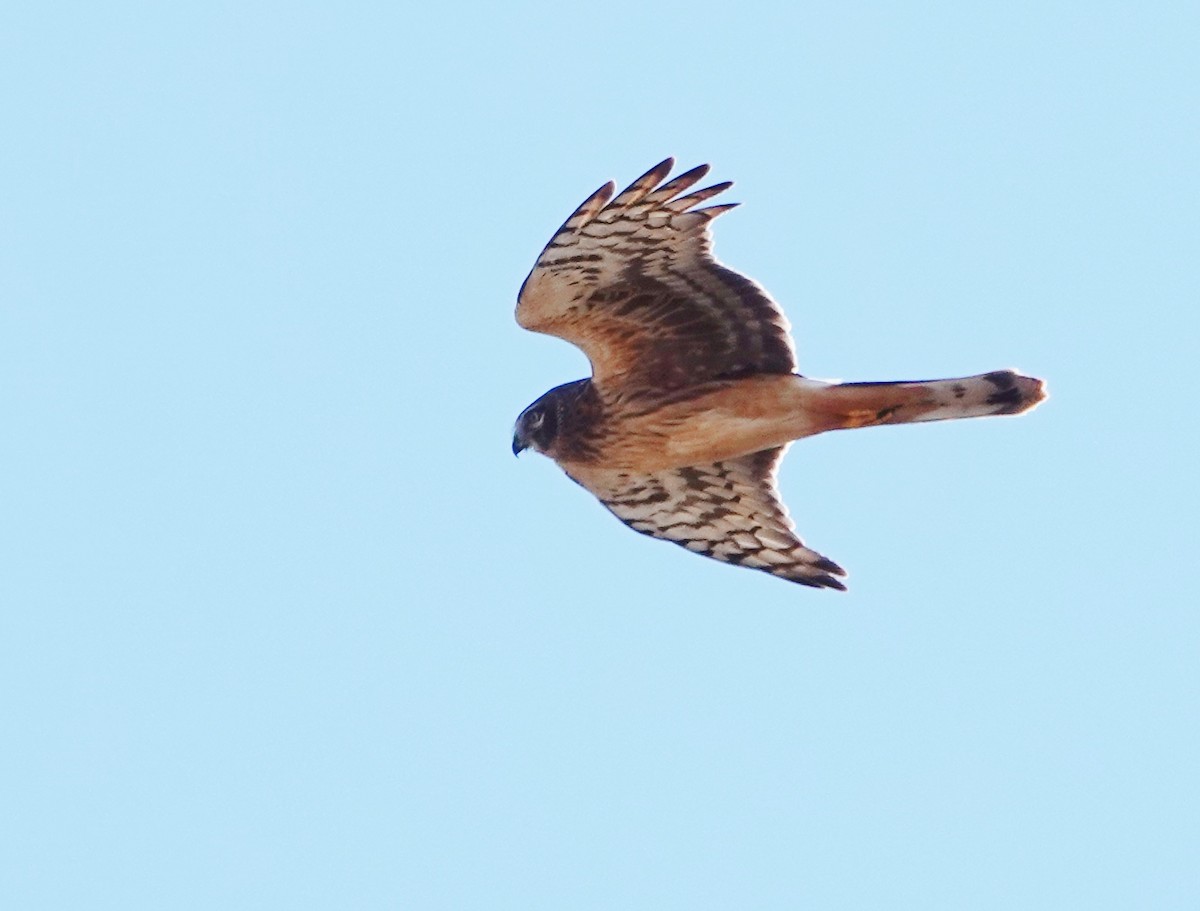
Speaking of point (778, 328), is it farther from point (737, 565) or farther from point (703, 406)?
point (737, 565)

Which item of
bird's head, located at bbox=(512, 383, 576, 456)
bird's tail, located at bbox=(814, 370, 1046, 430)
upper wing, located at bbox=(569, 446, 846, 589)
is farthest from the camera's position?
upper wing, located at bbox=(569, 446, 846, 589)

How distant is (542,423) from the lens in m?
11.9

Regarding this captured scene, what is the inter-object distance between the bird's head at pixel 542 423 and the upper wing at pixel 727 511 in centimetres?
21

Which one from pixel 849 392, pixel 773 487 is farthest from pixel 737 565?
pixel 849 392

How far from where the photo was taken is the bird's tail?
1124 cm

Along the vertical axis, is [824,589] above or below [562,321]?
below

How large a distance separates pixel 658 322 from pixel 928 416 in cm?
137

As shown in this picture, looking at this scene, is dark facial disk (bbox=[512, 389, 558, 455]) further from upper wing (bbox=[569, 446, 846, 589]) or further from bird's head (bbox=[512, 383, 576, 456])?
upper wing (bbox=[569, 446, 846, 589])

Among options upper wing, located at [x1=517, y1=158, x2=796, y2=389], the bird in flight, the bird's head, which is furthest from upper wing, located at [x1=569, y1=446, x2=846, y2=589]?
upper wing, located at [x1=517, y1=158, x2=796, y2=389]

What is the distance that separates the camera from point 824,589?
39.2 feet

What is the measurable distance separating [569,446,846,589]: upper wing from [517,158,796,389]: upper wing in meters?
0.68

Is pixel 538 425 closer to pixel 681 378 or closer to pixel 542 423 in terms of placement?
pixel 542 423

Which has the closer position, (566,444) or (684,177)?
(684,177)

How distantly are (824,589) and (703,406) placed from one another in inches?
47.5
